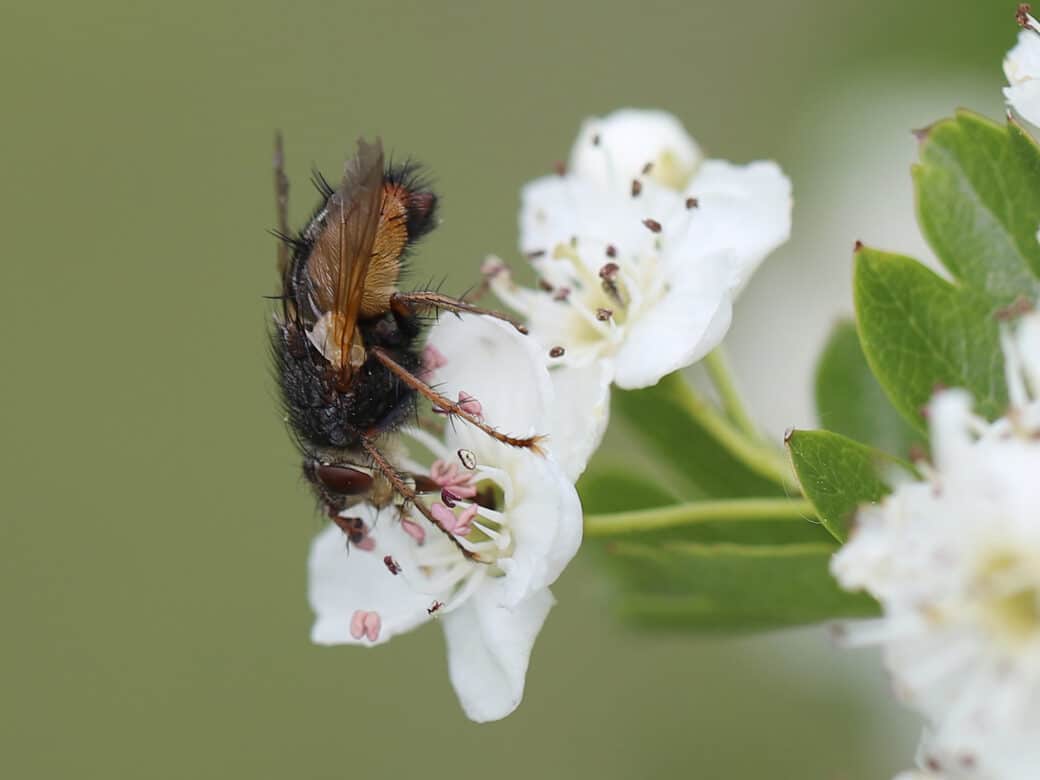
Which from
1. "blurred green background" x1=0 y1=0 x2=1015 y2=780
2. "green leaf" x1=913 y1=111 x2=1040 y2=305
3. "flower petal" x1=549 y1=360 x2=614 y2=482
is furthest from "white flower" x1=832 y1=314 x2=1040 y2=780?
"blurred green background" x1=0 y1=0 x2=1015 y2=780

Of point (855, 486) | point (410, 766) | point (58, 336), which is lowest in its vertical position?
point (410, 766)

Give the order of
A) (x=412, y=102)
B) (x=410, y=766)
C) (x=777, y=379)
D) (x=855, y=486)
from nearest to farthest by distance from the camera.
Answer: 1. (x=855, y=486)
2. (x=777, y=379)
3. (x=410, y=766)
4. (x=412, y=102)

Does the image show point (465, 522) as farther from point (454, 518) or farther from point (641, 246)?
point (641, 246)

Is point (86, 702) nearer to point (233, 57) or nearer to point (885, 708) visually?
point (233, 57)

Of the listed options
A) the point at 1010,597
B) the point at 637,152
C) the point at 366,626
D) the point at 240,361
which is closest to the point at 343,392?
the point at 366,626

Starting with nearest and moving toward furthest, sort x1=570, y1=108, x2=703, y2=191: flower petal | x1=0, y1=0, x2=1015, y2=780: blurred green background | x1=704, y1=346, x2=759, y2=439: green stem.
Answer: x1=704, y1=346, x2=759, y2=439: green stem
x1=570, y1=108, x2=703, y2=191: flower petal
x1=0, y1=0, x2=1015, y2=780: blurred green background

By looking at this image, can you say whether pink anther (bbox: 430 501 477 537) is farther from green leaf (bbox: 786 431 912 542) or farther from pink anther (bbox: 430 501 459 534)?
green leaf (bbox: 786 431 912 542)

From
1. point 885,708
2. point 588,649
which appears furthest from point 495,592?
point 588,649
